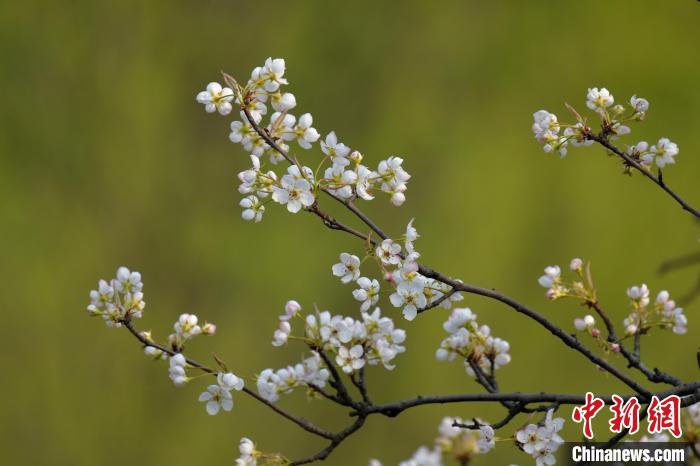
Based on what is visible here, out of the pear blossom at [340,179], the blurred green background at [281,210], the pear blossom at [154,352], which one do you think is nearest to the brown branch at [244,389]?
the pear blossom at [154,352]

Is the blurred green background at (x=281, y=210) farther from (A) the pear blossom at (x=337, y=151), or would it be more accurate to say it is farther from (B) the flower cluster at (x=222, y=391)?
(A) the pear blossom at (x=337, y=151)

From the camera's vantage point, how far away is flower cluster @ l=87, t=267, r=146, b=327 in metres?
0.91

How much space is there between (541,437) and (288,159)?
411 millimetres

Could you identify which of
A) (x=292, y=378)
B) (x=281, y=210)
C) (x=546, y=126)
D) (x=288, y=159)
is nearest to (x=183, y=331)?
(x=292, y=378)

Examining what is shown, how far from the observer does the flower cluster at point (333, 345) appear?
0.88m

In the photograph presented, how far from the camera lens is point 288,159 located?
847 mm

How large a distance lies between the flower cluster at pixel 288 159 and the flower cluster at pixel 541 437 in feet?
0.94

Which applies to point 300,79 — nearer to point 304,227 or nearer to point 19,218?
point 304,227

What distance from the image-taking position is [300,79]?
97.8 inches

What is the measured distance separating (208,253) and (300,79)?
0.61 m

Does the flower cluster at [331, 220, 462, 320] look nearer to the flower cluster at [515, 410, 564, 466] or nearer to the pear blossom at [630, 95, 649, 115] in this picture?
the flower cluster at [515, 410, 564, 466]

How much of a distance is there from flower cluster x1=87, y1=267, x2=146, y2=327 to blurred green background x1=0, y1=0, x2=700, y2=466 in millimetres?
1406

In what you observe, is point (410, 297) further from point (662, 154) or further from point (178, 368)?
point (662, 154)

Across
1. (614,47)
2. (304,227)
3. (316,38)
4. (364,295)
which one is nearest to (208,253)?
(304,227)
